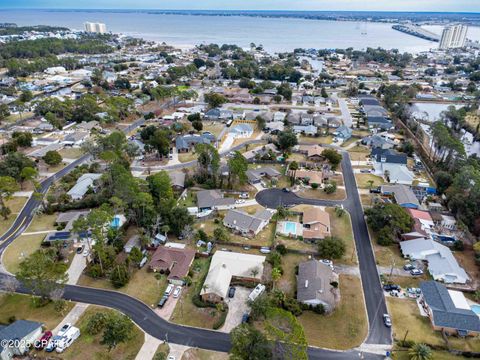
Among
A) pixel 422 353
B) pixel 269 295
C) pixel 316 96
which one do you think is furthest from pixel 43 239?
pixel 316 96

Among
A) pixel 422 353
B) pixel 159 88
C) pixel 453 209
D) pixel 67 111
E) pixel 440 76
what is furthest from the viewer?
pixel 440 76

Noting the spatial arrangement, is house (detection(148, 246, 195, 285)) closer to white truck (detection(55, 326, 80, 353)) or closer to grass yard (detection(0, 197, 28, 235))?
white truck (detection(55, 326, 80, 353))

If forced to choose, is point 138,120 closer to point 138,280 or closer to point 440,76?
point 138,280

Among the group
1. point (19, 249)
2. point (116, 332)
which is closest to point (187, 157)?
point (19, 249)

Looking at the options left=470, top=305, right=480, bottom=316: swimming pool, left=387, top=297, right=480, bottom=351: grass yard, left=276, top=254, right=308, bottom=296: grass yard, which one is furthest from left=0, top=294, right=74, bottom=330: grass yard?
left=470, top=305, right=480, bottom=316: swimming pool

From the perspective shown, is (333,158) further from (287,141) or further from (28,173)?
(28,173)

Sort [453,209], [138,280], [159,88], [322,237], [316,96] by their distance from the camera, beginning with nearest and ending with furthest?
[138,280], [322,237], [453,209], [159,88], [316,96]
